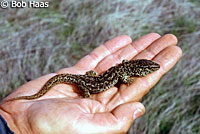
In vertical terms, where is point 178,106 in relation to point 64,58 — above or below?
below

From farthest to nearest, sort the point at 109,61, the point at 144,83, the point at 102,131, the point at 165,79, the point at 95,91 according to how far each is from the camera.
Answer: the point at 165,79 < the point at 109,61 < the point at 95,91 < the point at 144,83 < the point at 102,131

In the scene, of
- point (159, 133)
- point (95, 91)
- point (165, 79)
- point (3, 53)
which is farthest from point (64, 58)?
point (159, 133)

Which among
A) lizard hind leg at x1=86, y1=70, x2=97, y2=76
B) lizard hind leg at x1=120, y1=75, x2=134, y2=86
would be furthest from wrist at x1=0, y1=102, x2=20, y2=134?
lizard hind leg at x1=120, y1=75, x2=134, y2=86

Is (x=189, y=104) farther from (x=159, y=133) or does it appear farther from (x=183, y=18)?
(x=183, y=18)

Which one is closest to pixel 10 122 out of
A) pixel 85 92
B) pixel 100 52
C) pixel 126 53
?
pixel 85 92

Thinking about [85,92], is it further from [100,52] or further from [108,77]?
[100,52]

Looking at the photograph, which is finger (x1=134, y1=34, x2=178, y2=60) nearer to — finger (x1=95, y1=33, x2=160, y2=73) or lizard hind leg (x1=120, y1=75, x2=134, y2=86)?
finger (x1=95, y1=33, x2=160, y2=73)

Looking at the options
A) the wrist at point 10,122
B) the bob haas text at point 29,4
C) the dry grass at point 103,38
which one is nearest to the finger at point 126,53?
the dry grass at point 103,38
